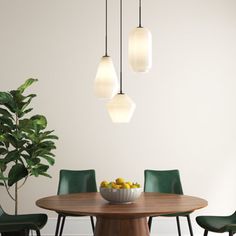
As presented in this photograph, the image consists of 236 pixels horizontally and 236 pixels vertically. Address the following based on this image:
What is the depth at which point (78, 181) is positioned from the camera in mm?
5648

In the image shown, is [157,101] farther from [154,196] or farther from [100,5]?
[154,196]

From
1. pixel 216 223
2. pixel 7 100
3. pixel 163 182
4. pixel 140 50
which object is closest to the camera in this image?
pixel 140 50

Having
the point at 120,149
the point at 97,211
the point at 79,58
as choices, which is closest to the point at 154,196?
the point at 97,211

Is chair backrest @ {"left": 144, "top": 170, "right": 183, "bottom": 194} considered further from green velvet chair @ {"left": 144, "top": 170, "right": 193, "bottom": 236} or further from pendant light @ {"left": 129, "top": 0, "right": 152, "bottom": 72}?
pendant light @ {"left": 129, "top": 0, "right": 152, "bottom": 72}

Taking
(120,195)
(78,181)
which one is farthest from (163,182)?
(120,195)

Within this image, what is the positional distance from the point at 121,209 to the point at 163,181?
5.82ft

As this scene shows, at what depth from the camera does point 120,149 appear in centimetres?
643

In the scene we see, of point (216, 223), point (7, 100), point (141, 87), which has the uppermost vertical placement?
point (141, 87)

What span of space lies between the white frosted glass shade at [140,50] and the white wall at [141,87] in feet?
8.35

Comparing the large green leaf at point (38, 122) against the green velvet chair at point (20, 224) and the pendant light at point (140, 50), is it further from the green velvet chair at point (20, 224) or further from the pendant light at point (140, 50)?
the pendant light at point (140, 50)

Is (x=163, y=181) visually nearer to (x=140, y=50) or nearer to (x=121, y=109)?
(x=121, y=109)

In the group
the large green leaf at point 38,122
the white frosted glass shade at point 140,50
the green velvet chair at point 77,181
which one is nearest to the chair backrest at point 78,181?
the green velvet chair at point 77,181

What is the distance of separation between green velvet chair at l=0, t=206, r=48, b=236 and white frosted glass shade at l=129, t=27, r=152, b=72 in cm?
154

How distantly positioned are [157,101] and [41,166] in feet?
5.67
